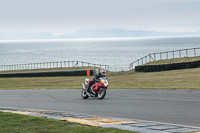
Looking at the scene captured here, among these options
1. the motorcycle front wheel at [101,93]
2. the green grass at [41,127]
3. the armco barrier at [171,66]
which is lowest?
the green grass at [41,127]

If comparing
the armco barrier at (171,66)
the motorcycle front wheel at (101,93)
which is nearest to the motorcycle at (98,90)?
the motorcycle front wheel at (101,93)

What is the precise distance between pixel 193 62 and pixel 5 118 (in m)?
24.9

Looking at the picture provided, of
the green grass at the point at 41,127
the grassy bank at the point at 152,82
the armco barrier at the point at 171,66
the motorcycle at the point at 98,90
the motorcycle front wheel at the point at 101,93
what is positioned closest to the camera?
the green grass at the point at 41,127

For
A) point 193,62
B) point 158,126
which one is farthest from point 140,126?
point 193,62

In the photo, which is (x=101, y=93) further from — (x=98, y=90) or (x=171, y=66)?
(x=171, y=66)

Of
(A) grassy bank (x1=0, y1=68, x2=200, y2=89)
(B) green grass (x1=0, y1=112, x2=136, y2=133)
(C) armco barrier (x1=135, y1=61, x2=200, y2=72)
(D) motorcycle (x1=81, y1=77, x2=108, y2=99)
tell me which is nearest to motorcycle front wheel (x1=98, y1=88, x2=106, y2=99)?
(D) motorcycle (x1=81, y1=77, x2=108, y2=99)

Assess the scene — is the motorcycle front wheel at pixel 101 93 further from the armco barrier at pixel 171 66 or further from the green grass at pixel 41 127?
the armco barrier at pixel 171 66

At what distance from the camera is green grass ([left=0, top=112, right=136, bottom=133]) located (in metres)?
7.68

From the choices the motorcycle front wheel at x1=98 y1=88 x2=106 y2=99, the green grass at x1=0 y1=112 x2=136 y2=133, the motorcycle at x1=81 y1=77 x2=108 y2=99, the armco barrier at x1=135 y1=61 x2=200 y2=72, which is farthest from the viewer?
the armco barrier at x1=135 y1=61 x2=200 y2=72

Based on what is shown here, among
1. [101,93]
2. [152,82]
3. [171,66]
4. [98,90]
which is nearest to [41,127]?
[101,93]

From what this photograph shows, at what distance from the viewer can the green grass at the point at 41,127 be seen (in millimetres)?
7680

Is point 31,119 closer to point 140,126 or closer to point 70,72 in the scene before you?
point 140,126

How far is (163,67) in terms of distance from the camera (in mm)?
33906

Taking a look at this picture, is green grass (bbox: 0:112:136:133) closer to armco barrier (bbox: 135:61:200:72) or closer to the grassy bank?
the grassy bank
